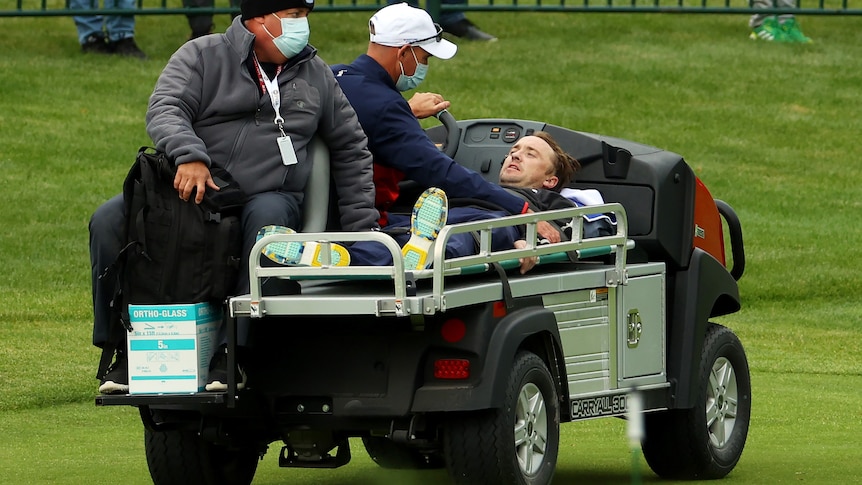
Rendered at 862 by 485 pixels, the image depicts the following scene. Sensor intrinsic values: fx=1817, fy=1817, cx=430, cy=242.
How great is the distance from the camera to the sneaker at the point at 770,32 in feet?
72.7

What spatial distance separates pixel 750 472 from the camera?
26.5 ft

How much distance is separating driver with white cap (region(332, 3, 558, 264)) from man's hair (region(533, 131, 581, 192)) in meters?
0.61

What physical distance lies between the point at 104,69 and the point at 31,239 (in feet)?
16.9

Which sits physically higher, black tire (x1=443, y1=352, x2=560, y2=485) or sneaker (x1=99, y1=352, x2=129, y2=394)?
sneaker (x1=99, y1=352, x2=129, y2=394)

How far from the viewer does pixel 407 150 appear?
7.02m

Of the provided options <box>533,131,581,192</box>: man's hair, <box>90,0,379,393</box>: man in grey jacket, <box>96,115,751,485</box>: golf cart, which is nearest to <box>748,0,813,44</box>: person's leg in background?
<box>96,115,751,485</box>: golf cart

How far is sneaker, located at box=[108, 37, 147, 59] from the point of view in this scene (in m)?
19.9

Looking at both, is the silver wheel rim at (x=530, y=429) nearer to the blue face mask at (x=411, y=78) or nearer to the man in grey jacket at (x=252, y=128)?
the man in grey jacket at (x=252, y=128)

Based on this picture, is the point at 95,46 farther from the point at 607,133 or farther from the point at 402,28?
the point at 402,28

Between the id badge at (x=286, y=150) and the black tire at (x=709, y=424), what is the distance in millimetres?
2277

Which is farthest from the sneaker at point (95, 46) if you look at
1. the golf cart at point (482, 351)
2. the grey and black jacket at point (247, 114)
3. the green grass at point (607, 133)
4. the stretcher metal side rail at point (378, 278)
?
the stretcher metal side rail at point (378, 278)

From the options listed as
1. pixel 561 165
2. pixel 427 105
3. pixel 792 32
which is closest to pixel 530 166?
pixel 561 165

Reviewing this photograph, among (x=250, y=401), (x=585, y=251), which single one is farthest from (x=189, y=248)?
(x=585, y=251)

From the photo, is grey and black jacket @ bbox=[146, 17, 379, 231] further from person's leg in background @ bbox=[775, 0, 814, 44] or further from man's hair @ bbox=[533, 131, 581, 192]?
person's leg in background @ bbox=[775, 0, 814, 44]
